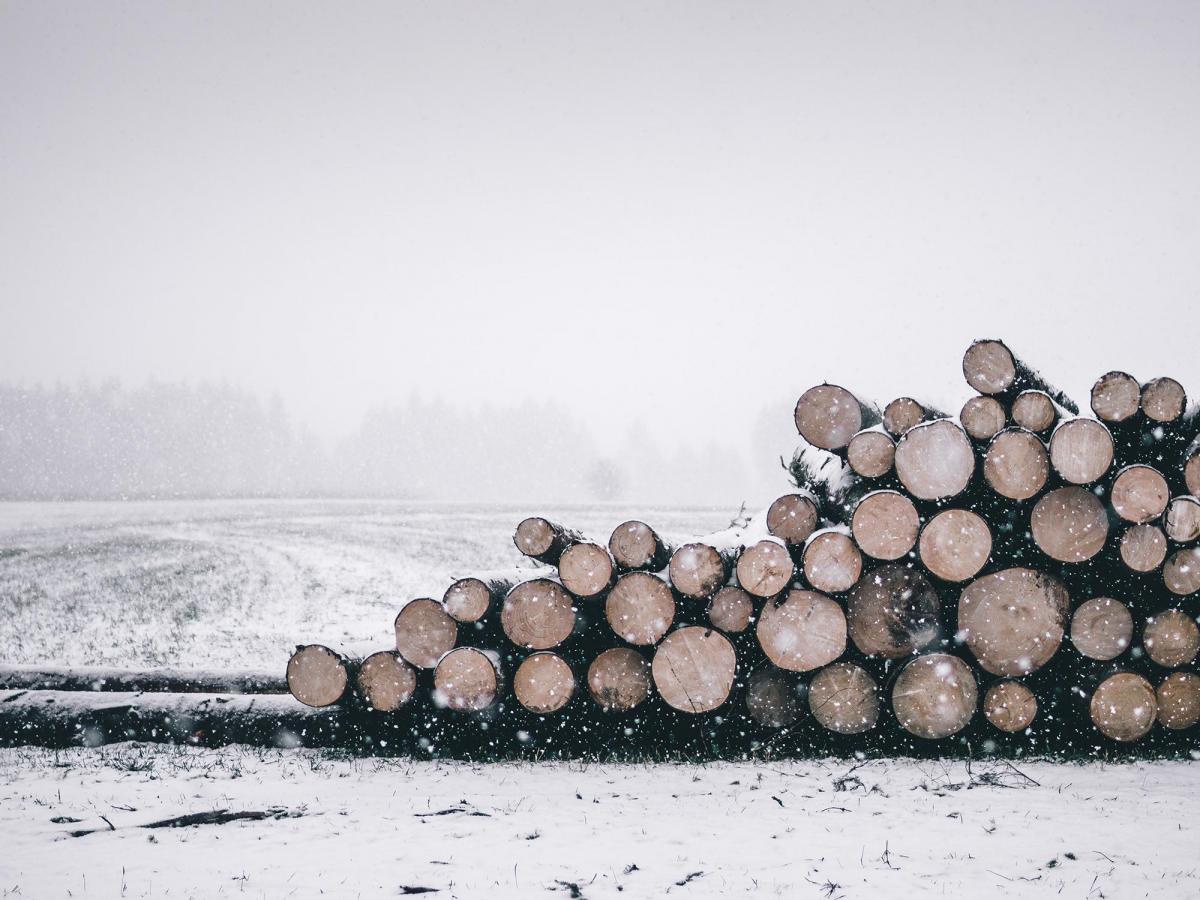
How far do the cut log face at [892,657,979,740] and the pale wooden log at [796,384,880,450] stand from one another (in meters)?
1.44

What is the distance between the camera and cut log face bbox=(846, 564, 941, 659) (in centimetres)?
→ 414

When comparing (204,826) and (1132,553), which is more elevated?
(1132,553)

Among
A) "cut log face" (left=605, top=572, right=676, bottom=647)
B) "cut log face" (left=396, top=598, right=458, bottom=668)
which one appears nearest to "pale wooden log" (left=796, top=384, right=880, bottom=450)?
"cut log face" (left=605, top=572, right=676, bottom=647)

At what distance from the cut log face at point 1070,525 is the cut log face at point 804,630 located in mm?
1311

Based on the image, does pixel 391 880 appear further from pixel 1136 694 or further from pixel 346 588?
pixel 346 588

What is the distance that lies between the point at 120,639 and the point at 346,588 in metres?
3.88

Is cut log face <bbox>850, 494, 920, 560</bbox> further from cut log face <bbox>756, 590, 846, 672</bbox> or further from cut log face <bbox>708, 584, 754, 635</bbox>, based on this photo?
cut log face <bbox>708, 584, 754, 635</bbox>

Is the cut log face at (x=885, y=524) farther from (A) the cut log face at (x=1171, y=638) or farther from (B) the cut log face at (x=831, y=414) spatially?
(A) the cut log face at (x=1171, y=638)

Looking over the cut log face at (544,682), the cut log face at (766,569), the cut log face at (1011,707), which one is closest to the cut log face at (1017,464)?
the cut log face at (1011,707)

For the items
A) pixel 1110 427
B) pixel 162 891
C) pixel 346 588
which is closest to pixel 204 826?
pixel 162 891

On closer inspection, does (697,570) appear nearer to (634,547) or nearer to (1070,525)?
(634,547)

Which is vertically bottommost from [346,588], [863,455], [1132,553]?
[346,588]

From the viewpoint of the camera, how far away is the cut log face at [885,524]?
4.01m

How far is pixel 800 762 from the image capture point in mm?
4199
